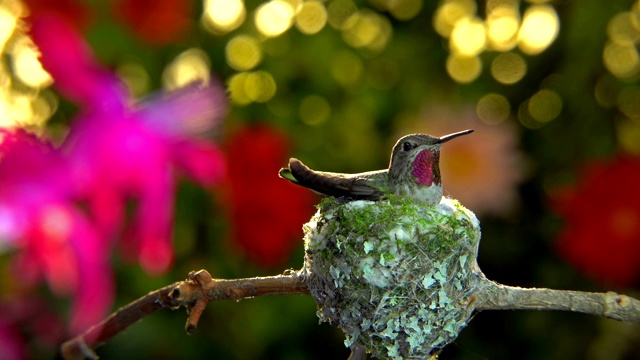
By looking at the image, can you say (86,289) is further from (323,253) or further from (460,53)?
(460,53)

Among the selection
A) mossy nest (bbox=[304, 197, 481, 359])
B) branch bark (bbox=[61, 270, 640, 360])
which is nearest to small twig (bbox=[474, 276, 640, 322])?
branch bark (bbox=[61, 270, 640, 360])

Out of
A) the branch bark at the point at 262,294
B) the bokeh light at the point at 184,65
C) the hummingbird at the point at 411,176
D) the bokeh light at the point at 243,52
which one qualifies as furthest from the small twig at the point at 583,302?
the bokeh light at the point at 243,52

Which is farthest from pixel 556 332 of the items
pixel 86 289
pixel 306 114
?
pixel 86 289

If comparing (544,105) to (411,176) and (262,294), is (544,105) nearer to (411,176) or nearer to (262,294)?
(411,176)

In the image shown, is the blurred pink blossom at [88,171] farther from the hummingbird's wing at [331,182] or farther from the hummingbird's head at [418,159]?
the hummingbird's head at [418,159]

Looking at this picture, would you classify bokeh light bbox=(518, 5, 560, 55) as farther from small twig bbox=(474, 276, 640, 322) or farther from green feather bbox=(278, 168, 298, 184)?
small twig bbox=(474, 276, 640, 322)

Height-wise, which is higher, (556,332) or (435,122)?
(435,122)

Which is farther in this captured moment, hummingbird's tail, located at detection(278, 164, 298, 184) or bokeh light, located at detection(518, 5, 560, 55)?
bokeh light, located at detection(518, 5, 560, 55)
